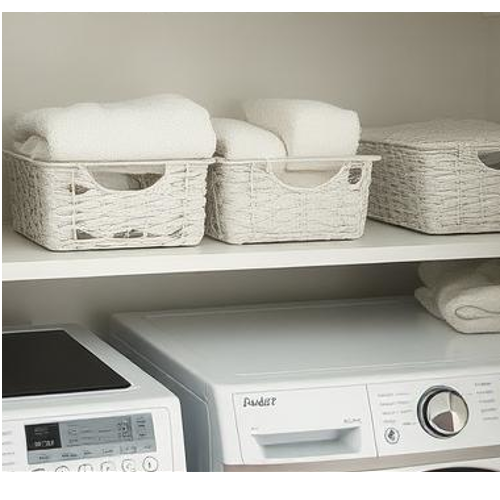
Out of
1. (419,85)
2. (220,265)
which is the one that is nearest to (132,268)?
(220,265)

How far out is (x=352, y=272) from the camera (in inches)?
89.2

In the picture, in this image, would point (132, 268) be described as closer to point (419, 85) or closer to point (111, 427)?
point (111, 427)

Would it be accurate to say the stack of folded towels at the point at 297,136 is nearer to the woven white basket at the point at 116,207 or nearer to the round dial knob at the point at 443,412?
the woven white basket at the point at 116,207

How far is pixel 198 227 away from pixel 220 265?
0.08 meters

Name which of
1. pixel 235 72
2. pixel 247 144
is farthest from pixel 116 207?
pixel 235 72

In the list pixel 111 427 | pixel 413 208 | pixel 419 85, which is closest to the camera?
pixel 111 427

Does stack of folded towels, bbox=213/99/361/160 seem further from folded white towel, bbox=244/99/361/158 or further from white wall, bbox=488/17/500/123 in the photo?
white wall, bbox=488/17/500/123

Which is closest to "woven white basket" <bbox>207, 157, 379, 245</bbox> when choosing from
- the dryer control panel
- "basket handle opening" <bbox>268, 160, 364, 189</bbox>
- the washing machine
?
"basket handle opening" <bbox>268, 160, 364, 189</bbox>

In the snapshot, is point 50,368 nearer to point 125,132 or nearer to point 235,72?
point 125,132

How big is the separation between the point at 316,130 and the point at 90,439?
1.87ft

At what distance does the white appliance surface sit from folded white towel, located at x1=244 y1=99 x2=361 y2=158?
436 millimetres

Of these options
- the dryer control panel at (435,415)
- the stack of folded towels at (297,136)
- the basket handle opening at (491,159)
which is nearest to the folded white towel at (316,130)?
the stack of folded towels at (297,136)

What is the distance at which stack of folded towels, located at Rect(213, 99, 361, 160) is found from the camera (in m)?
1.77

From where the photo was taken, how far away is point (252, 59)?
212 centimetres
